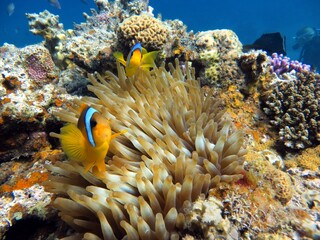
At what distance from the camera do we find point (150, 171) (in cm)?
191

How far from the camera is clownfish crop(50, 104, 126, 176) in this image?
153 centimetres

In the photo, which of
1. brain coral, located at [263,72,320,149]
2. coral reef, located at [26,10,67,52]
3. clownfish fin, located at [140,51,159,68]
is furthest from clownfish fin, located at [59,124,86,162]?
coral reef, located at [26,10,67,52]

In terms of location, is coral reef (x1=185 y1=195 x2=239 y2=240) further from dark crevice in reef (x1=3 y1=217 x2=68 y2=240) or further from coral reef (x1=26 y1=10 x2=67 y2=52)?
coral reef (x1=26 y1=10 x2=67 y2=52)

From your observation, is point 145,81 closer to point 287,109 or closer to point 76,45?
point 287,109

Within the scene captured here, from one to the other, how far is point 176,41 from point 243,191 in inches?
109

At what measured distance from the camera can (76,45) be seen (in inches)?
178

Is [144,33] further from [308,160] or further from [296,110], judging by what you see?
[308,160]

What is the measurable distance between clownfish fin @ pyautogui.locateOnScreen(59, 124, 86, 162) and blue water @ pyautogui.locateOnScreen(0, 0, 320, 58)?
2422 inches

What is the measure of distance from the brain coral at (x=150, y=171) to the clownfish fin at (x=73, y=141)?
0.27 meters

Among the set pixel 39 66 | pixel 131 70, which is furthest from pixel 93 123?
pixel 39 66

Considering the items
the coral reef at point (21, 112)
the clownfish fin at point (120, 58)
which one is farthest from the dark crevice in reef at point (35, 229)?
the clownfish fin at point (120, 58)

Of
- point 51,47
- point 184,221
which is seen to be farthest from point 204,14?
point 184,221

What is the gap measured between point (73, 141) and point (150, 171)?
60cm

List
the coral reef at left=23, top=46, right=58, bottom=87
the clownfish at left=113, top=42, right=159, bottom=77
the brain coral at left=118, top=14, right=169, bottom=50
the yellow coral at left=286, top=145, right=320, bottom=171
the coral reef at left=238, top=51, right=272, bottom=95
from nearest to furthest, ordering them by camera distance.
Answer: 1. the yellow coral at left=286, top=145, right=320, bottom=171
2. the clownfish at left=113, top=42, right=159, bottom=77
3. the coral reef at left=238, top=51, right=272, bottom=95
4. the brain coral at left=118, top=14, right=169, bottom=50
5. the coral reef at left=23, top=46, right=58, bottom=87
